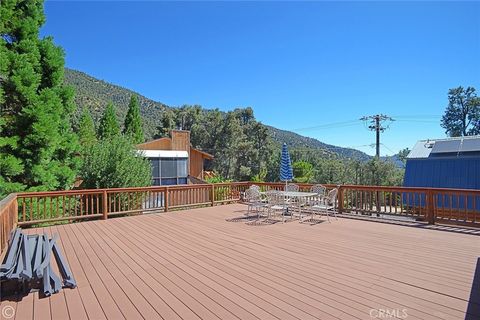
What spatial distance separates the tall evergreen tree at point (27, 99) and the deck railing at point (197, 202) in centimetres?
80

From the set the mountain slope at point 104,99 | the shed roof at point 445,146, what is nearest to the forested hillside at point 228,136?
the mountain slope at point 104,99

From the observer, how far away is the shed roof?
9195 millimetres

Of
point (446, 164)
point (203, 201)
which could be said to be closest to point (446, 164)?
point (446, 164)

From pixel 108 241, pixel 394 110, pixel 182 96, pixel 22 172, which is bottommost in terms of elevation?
pixel 108 241

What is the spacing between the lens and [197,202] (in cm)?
915

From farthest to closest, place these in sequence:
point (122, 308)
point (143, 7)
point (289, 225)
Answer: point (143, 7) < point (289, 225) < point (122, 308)

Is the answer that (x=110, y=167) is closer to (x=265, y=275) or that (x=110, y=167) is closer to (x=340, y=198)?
(x=340, y=198)

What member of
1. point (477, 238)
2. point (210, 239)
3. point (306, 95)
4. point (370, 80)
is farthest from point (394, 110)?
point (210, 239)

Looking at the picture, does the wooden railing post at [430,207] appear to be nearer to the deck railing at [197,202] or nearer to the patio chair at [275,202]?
the deck railing at [197,202]

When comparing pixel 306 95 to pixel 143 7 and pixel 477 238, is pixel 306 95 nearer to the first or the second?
pixel 143 7

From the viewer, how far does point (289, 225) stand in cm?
632

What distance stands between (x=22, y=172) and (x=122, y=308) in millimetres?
6788

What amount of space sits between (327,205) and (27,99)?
807 centimetres

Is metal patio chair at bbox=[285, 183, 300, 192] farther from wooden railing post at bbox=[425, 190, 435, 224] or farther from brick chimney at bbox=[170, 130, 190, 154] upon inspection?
brick chimney at bbox=[170, 130, 190, 154]
